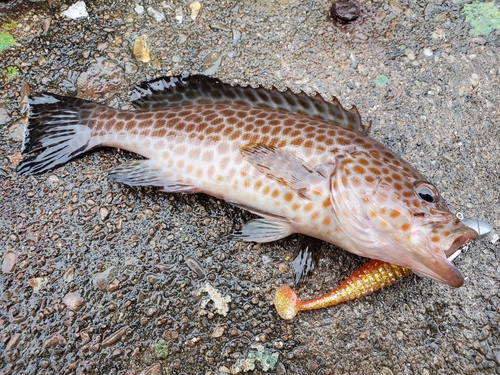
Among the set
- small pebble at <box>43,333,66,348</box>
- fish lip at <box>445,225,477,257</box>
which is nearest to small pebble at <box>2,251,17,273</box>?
small pebble at <box>43,333,66,348</box>

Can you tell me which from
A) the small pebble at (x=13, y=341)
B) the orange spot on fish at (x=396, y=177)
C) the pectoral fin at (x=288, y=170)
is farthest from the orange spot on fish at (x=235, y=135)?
the small pebble at (x=13, y=341)

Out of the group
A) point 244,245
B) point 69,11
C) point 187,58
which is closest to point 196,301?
point 244,245

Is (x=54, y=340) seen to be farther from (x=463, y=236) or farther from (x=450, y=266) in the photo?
(x=463, y=236)

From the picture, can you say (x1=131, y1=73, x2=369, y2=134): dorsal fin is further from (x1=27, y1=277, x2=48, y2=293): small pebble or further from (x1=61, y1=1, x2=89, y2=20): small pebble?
(x1=27, y1=277, x2=48, y2=293): small pebble

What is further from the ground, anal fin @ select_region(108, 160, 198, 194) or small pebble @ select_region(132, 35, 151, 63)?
small pebble @ select_region(132, 35, 151, 63)

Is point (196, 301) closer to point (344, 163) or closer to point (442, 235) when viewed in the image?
point (344, 163)

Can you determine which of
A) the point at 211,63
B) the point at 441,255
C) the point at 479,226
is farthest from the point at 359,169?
the point at 211,63

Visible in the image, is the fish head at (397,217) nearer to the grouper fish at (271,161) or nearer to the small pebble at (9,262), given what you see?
the grouper fish at (271,161)

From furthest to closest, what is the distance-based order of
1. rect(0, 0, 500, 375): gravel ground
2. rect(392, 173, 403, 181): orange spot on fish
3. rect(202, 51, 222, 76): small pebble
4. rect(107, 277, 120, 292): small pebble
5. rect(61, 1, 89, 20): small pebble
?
1. rect(61, 1, 89, 20): small pebble
2. rect(202, 51, 222, 76): small pebble
3. rect(107, 277, 120, 292): small pebble
4. rect(0, 0, 500, 375): gravel ground
5. rect(392, 173, 403, 181): orange spot on fish
